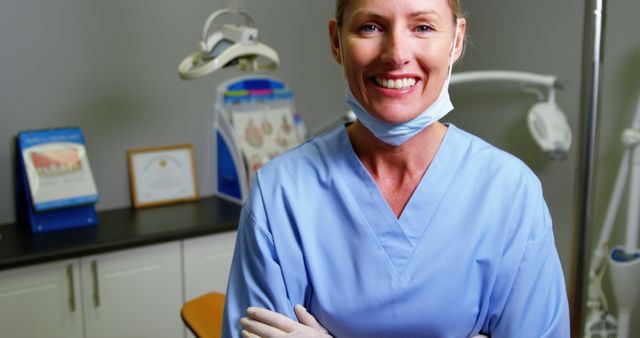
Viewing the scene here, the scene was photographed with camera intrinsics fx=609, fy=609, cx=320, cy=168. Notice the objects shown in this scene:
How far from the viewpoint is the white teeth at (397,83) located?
106cm

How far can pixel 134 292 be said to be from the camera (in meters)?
2.09

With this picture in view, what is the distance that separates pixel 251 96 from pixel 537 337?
176 cm

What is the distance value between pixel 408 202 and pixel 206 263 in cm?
126

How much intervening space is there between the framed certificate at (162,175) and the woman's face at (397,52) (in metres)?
1.57

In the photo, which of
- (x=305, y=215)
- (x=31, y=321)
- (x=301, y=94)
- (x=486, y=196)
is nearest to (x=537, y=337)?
(x=486, y=196)

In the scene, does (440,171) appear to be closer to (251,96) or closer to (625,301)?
(625,301)

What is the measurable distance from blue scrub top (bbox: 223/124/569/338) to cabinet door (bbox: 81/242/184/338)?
3.31 ft

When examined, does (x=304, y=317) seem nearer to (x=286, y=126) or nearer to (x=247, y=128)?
(x=247, y=128)

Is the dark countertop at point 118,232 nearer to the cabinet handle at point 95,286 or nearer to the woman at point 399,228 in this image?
the cabinet handle at point 95,286

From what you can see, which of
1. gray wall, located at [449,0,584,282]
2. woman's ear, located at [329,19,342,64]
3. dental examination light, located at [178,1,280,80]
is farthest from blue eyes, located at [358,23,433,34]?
gray wall, located at [449,0,584,282]

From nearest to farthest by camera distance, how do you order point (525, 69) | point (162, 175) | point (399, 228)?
point (399, 228) → point (162, 175) → point (525, 69)

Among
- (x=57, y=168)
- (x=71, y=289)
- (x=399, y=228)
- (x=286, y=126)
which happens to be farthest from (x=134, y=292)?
(x=399, y=228)

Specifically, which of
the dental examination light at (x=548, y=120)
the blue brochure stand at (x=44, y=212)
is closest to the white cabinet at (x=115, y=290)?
the blue brochure stand at (x=44, y=212)

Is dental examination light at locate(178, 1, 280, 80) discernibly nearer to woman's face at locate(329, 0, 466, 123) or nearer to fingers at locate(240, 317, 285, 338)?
woman's face at locate(329, 0, 466, 123)
